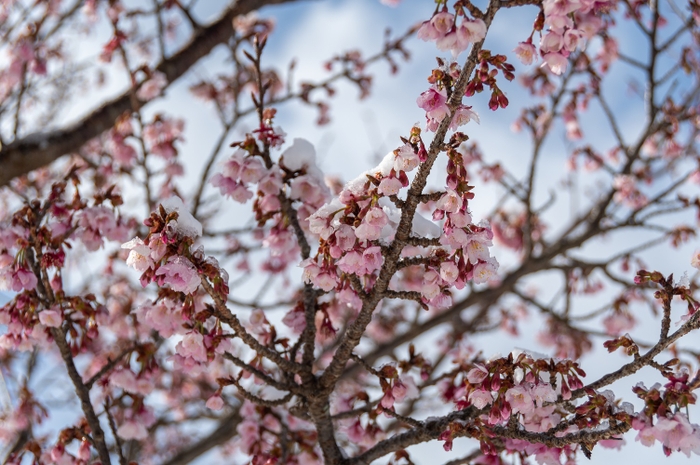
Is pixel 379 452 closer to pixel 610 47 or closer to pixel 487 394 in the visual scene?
pixel 487 394

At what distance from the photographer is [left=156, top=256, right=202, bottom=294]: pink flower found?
1677 millimetres

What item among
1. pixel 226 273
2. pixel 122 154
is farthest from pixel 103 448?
pixel 122 154

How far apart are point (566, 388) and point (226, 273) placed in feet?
3.90

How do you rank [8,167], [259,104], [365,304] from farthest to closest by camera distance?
1. [8,167]
2. [259,104]
3. [365,304]

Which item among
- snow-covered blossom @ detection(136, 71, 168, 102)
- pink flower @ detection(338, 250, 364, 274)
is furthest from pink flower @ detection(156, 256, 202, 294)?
snow-covered blossom @ detection(136, 71, 168, 102)

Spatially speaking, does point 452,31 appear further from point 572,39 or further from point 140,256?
point 140,256

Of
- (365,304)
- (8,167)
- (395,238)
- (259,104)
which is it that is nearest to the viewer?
(395,238)

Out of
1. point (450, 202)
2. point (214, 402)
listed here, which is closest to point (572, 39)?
point (450, 202)

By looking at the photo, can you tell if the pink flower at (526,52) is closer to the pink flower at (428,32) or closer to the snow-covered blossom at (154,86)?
the pink flower at (428,32)

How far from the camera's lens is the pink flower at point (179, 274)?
5.50 ft

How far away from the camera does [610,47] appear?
4.99 m

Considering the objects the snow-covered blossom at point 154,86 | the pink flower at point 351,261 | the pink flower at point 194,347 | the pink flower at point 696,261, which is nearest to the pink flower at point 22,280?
the pink flower at point 194,347

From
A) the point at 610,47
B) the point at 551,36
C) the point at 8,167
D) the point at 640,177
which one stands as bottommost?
the point at 551,36

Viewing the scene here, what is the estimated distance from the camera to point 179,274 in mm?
1685
